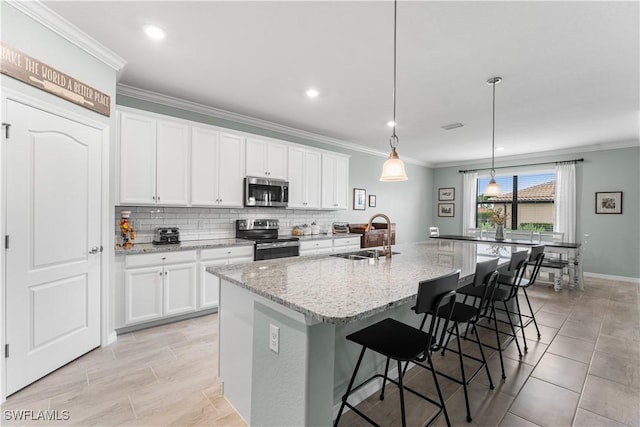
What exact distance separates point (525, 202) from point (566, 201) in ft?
2.79

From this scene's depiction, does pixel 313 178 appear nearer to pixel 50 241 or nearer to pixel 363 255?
pixel 363 255

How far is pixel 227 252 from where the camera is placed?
3.57 m

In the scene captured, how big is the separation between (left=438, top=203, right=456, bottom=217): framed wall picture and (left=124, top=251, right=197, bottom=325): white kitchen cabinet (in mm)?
6836

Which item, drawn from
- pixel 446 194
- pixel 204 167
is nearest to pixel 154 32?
pixel 204 167

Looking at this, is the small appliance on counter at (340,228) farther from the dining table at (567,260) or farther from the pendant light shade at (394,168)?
the pendant light shade at (394,168)

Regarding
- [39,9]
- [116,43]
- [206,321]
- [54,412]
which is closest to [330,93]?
[116,43]

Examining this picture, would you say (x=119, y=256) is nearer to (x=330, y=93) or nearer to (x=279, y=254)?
(x=279, y=254)

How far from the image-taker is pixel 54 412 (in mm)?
1816

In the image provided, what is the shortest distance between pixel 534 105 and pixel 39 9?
4963 millimetres

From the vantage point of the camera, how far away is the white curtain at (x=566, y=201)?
19.6ft

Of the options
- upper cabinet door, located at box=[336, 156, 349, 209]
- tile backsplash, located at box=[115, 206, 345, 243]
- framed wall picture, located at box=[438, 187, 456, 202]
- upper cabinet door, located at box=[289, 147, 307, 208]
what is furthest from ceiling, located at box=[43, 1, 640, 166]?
framed wall picture, located at box=[438, 187, 456, 202]

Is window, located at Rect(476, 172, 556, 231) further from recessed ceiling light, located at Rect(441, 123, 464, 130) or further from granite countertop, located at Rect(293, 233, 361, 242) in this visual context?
granite countertop, located at Rect(293, 233, 361, 242)

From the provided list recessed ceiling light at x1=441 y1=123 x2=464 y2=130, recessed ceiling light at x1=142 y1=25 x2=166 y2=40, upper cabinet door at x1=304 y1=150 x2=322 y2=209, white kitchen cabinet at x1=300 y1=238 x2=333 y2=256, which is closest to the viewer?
recessed ceiling light at x1=142 y1=25 x2=166 y2=40

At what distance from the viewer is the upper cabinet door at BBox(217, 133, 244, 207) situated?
3.82 metres
